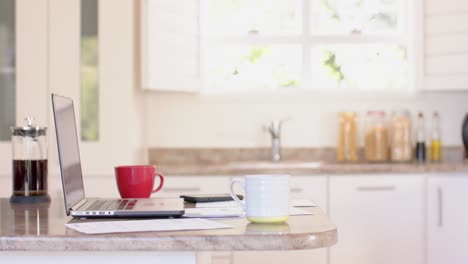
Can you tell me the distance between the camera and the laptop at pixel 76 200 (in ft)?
5.84

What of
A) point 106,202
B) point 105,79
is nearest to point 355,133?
point 105,79

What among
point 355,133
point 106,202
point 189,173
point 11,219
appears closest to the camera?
point 11,219

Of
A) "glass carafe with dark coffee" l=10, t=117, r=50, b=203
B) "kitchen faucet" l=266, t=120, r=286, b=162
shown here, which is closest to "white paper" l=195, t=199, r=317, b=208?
"glass carafe with dark coffee" l=10, t=117, r=50, b=203

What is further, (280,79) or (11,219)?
(280,79)

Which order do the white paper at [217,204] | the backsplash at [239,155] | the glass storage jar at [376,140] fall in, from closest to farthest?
the white paper at [217,204] → the glass storage jar at [376,140] → the backsplash at [239,155]

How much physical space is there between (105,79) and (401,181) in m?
1.64

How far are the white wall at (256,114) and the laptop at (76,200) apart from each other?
2.64 meters

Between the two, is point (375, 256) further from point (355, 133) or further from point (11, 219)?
point (11, 219)

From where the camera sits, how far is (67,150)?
1944 mm

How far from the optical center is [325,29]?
4879 millimetres

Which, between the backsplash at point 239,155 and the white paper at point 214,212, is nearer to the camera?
the white paper at point 214,212

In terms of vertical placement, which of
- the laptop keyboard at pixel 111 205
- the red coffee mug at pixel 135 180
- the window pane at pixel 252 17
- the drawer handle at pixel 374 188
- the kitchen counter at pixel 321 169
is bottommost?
the drawer handle at pixel 374 188

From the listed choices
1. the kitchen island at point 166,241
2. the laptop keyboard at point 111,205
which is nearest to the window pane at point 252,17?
the laptop keyboard at point 111,205

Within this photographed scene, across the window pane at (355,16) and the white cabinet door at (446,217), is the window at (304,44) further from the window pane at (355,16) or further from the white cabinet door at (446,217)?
the white cabinet door at (446,217)
